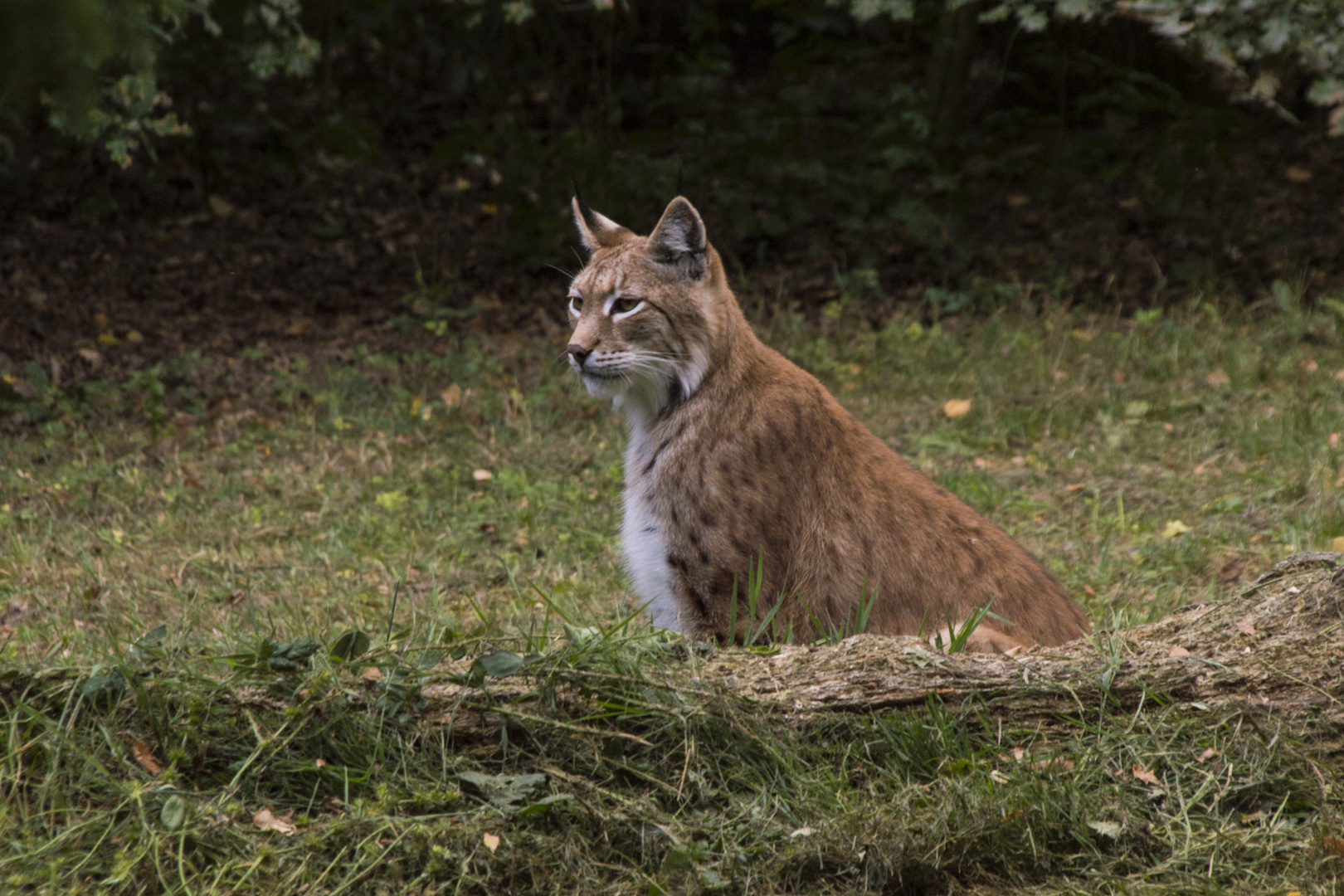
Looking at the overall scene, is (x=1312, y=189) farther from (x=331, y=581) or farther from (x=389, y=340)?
(x=331, y=581)

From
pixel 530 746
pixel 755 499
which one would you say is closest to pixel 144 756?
pixel 530 746

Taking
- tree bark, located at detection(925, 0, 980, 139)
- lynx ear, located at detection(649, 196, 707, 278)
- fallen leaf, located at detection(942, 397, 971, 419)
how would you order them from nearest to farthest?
lynx ear, located at detection(649, 196, 707, 278) < fallen leaf, located at detection(942, 397, 971, 419) < tree bark, located at detection(925, 0, 980, 139)

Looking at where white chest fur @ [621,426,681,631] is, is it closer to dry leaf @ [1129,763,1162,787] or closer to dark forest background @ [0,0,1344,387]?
dry leaf @ [1129,763,1162,787]

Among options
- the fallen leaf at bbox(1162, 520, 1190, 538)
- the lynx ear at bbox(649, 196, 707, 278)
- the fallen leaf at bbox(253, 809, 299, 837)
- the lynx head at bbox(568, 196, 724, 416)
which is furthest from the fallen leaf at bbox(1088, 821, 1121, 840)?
the fallen leaf at bbox(1162, 520, 1190, 538)

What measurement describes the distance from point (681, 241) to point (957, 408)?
329cm

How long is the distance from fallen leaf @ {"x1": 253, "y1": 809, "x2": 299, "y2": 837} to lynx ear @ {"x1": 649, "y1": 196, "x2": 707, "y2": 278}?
7.11 ft

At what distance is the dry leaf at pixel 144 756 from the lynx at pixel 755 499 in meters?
1.46

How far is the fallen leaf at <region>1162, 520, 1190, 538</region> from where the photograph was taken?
542 cm

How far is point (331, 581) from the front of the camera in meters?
5.02

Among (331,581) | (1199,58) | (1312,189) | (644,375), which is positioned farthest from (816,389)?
(1312,189)

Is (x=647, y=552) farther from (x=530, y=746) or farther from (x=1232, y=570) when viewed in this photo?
(x=1232, y=570)

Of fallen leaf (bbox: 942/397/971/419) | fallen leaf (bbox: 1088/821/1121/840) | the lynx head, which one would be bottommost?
fallen leaf (bbox: 942/397/971/419)

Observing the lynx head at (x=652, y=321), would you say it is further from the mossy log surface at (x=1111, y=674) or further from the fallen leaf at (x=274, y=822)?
the fallen leaf at (x=274, y=822)

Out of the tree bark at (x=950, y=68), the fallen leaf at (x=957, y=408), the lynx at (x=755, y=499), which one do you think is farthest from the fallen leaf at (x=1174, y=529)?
the tree bark at (x=950, y=68)
